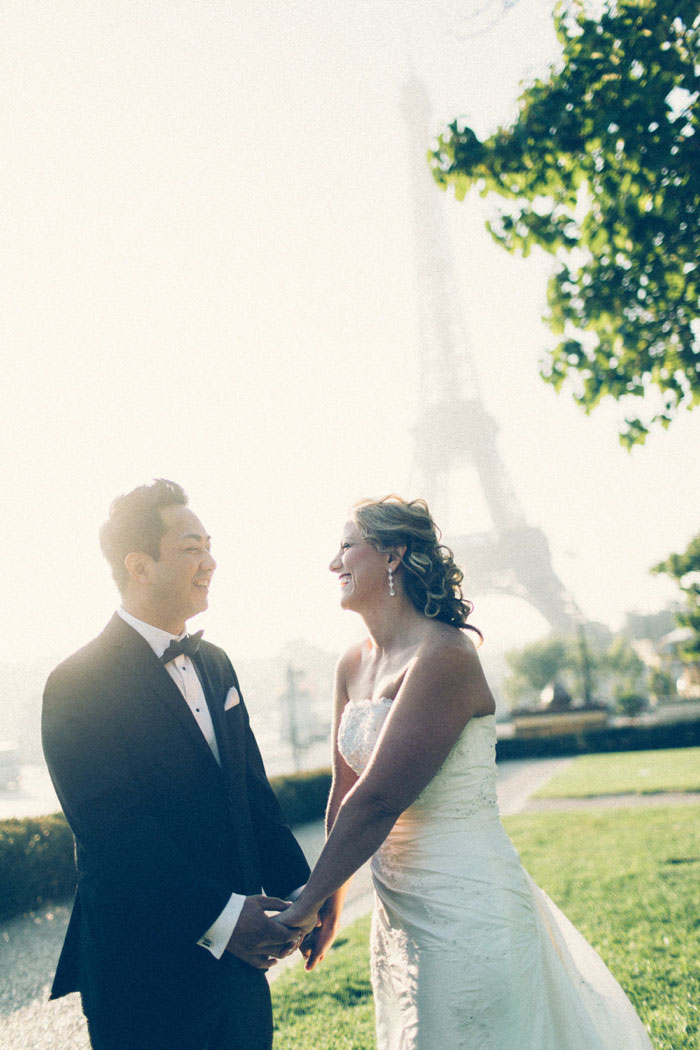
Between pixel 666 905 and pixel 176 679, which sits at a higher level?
pixel 176 679

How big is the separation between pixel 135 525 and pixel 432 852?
1379 mm

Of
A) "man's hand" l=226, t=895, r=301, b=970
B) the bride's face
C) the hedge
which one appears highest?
the bride's face

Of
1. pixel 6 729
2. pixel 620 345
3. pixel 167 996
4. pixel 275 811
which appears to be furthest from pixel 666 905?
pixel 6 729

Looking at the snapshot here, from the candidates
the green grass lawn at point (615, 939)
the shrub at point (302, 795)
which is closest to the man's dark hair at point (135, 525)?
the green grass lawn at point (615, 939)

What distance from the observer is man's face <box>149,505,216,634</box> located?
2586 mm

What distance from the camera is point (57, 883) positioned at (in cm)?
824

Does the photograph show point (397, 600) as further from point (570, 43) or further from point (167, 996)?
point (570, 43)

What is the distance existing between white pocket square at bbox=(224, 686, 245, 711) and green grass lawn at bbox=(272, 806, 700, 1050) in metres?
2.27

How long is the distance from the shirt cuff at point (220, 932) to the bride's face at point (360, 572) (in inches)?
40.6

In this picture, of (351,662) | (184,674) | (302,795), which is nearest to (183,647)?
(184,674)

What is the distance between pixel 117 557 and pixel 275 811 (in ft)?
3.40

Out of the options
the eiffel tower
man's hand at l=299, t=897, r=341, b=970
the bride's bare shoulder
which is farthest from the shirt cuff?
the eiffel tower

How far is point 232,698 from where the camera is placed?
2.68 metres

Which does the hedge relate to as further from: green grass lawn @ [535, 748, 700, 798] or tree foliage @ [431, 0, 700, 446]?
green grass lawn @ [535, 748, 700, 798]
